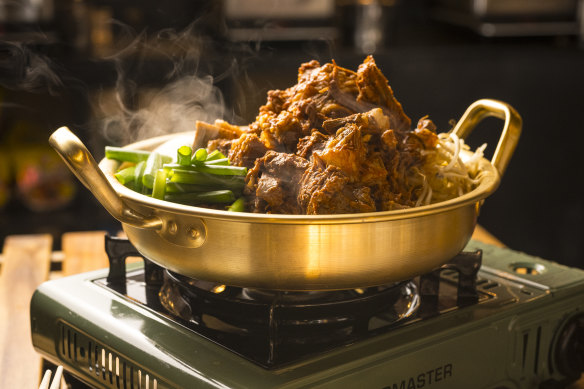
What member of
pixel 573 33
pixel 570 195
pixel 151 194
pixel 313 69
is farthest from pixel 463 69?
pixel 151 194

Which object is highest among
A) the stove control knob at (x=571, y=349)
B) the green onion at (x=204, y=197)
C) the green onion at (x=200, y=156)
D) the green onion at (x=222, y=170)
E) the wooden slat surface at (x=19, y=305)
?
the green onion at (x=200, y=156)

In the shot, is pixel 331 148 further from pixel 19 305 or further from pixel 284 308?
pixel 19 305

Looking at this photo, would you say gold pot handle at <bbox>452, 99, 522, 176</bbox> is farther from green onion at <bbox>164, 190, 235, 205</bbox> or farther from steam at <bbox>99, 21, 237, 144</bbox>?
steam at <bbox>99, 21, 237, 144</bbox>

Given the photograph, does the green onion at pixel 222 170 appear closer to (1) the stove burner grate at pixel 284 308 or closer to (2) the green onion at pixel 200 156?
(2) the green onion at pixel 200 156

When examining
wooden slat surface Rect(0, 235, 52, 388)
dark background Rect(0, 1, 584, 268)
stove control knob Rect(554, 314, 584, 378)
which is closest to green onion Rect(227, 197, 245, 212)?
wooden slat surface Rect(0, 235, 52, 388)

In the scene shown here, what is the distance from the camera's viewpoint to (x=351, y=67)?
321 cm

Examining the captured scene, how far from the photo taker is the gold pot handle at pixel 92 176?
0.96m

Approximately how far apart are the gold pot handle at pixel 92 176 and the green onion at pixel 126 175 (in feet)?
0.76

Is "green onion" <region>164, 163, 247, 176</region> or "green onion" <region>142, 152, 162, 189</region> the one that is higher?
"green onion" <region>164, 163, 247, 176</region>

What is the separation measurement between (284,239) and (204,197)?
24 cm

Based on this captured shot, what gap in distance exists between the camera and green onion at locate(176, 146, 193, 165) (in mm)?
1173

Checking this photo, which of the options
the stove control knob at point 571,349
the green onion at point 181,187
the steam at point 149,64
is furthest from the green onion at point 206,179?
the steam at point 149,64

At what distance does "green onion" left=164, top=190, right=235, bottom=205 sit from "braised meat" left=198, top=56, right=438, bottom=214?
36 millimetres

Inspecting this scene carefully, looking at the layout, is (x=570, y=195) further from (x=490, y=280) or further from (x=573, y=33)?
(x=490, y=280)
